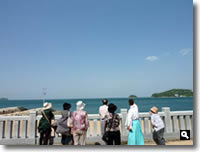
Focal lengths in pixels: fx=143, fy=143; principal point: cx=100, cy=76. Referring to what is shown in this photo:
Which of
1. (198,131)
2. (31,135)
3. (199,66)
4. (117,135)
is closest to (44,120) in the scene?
(31,135)

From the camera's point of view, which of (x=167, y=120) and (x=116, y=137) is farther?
(x=167, y=120)

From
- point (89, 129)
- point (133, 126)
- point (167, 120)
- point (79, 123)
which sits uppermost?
point (79, 123)

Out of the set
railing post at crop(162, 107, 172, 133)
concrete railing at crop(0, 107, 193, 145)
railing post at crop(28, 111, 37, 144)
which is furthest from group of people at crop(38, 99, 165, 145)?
railing post at crop(162, 107, 172, 133)

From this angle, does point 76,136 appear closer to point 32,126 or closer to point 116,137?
point 116,137

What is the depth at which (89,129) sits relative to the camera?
4.40 m

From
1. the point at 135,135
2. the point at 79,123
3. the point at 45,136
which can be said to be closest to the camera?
the point at 79,123

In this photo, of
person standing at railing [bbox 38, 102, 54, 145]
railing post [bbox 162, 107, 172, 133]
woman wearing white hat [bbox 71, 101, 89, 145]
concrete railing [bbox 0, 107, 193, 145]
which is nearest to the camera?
woman wearing white hat [bbox 71, 101, 89, 145]

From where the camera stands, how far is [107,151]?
3523 millimetres

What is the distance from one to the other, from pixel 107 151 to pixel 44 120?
1748mm

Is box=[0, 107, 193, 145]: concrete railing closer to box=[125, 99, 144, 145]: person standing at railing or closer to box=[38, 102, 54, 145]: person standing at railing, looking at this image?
box=[38, 102, 54, 145]: person standing at railing

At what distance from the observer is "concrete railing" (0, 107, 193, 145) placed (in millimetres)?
4191

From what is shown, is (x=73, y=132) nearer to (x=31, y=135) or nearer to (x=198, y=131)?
(x=31, y=135)

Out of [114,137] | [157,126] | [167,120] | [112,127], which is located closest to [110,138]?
[114,137]

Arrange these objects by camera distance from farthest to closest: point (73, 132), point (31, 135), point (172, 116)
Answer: point (172, 116) < point (31, 135) < point (73, 132)
